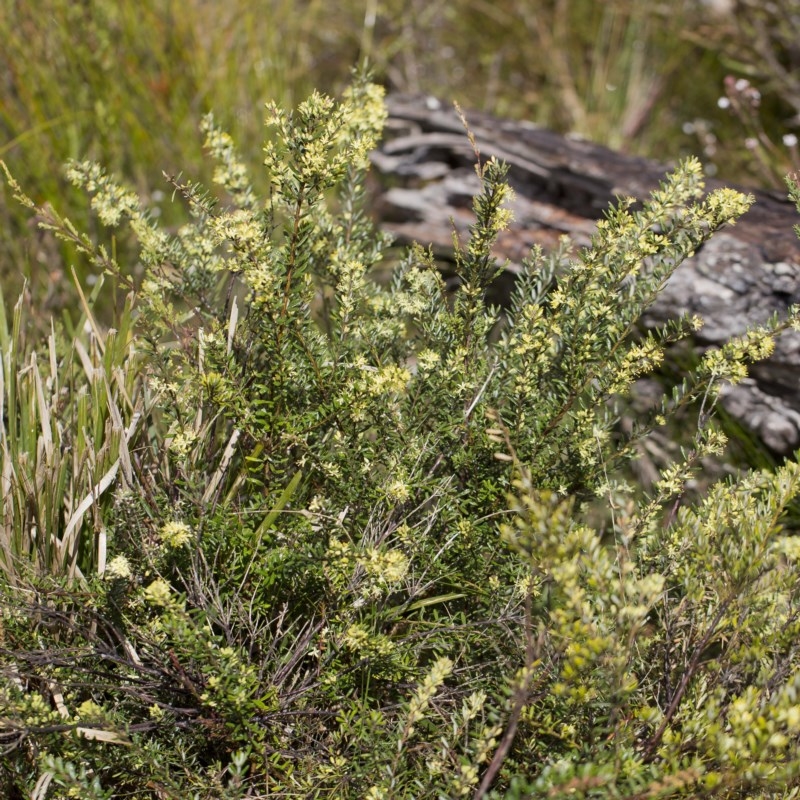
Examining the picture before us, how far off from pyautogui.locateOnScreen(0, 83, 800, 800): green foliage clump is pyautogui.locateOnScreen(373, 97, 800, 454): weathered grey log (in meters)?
0.79

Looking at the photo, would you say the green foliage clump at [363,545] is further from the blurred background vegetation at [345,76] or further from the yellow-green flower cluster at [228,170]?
the blurred background vegetation at [345,76]

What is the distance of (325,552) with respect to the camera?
148 centimetres

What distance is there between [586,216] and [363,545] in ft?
6.08

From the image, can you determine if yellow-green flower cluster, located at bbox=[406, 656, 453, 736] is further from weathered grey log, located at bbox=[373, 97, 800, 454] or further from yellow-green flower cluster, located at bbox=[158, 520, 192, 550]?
weathered grey log, located at bbox=[373, 97, 800, 454]

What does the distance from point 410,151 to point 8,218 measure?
1851mm

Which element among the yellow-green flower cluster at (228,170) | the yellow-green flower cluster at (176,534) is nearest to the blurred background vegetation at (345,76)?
the yellow-green flower cluster at (228,170)

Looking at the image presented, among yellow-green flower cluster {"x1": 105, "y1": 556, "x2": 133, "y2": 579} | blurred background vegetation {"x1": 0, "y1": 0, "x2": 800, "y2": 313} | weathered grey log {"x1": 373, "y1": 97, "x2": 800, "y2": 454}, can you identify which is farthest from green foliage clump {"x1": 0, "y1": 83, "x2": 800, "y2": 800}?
blurred background vegetation {"x1": 0, "y1": 0, "x2": 800, "y2": 313}

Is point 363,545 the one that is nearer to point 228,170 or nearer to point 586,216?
point 228,170

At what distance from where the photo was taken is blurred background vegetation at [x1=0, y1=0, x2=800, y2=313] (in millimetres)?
3520

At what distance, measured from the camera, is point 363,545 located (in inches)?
58.0

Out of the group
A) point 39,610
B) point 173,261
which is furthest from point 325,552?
point 173,261

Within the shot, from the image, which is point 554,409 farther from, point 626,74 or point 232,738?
point 626,74

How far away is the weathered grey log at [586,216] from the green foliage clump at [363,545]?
793mm

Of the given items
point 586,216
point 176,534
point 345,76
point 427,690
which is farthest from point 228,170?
point 345,76
